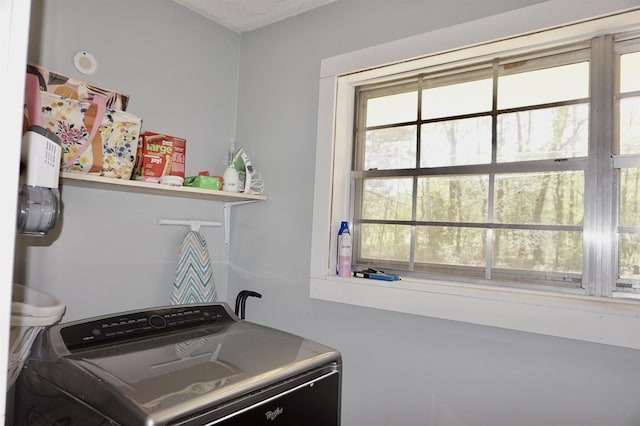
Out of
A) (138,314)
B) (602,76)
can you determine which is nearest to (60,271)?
(138,314)

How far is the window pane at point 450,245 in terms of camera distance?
1.72m

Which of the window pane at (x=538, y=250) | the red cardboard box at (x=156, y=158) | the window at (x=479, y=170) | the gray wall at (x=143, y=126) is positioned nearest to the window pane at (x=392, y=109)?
the window at (x=479, y=170)

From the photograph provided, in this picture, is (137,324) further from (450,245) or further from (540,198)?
(540,198)

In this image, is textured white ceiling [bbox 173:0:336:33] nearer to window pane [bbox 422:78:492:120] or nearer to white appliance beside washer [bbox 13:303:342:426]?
window pane [bbox 422:78:492:120]

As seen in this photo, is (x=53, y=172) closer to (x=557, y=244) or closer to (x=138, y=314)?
(x=138, y=314)

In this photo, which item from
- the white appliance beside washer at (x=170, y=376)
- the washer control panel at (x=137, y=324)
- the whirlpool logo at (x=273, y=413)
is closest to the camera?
the white appliance beside washer at (x=170, y=376)

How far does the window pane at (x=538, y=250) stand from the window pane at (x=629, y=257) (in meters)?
0.12

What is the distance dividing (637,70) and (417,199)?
0.92 metres

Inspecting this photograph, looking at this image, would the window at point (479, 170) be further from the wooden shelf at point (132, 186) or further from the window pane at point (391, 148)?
the wooden shelf at point (132, 186)

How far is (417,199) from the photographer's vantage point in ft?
6.22

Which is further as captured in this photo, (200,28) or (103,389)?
(200,28)

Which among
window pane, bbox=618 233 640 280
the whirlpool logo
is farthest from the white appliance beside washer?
window pane, bbox=618 233 640 280

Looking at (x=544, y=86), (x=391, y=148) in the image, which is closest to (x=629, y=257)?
(x=544, y=86)

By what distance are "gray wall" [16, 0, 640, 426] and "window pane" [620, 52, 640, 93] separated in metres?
0.41
